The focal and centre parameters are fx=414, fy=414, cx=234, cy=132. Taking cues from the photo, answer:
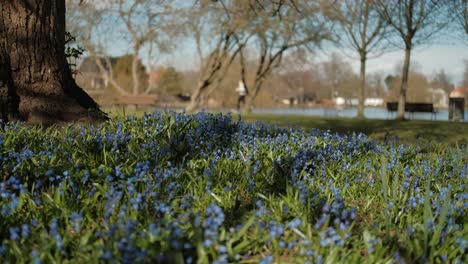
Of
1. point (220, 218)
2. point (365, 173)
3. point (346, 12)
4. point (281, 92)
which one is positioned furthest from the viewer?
point (281, 92)

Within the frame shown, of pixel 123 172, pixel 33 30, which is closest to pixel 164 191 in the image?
pixel 123 172

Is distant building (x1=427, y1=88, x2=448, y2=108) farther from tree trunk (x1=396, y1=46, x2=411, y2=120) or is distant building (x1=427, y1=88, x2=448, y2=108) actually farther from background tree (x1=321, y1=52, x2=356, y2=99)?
tree trunk (x1=396, y1=46, x2=411, y2=120)

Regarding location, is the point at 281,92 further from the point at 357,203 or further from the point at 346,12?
the point at 357,203

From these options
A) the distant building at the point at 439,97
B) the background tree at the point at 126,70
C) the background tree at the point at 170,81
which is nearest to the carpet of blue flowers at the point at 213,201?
the background tree at the point at 126,70

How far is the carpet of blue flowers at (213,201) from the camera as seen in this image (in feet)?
6.46

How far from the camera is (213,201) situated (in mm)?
2770

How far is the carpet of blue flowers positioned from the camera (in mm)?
1970

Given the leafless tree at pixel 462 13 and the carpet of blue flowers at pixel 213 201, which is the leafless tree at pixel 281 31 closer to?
the leafless tree at pixel 462 13

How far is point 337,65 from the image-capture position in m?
48.1

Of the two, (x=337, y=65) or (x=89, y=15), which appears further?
(x=337, y=65)

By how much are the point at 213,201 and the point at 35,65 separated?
3383mm

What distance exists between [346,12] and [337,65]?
93.4 ft

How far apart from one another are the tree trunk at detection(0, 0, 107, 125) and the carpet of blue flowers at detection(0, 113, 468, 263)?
0.68m

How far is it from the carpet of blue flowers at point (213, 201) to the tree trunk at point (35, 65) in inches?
26.9
